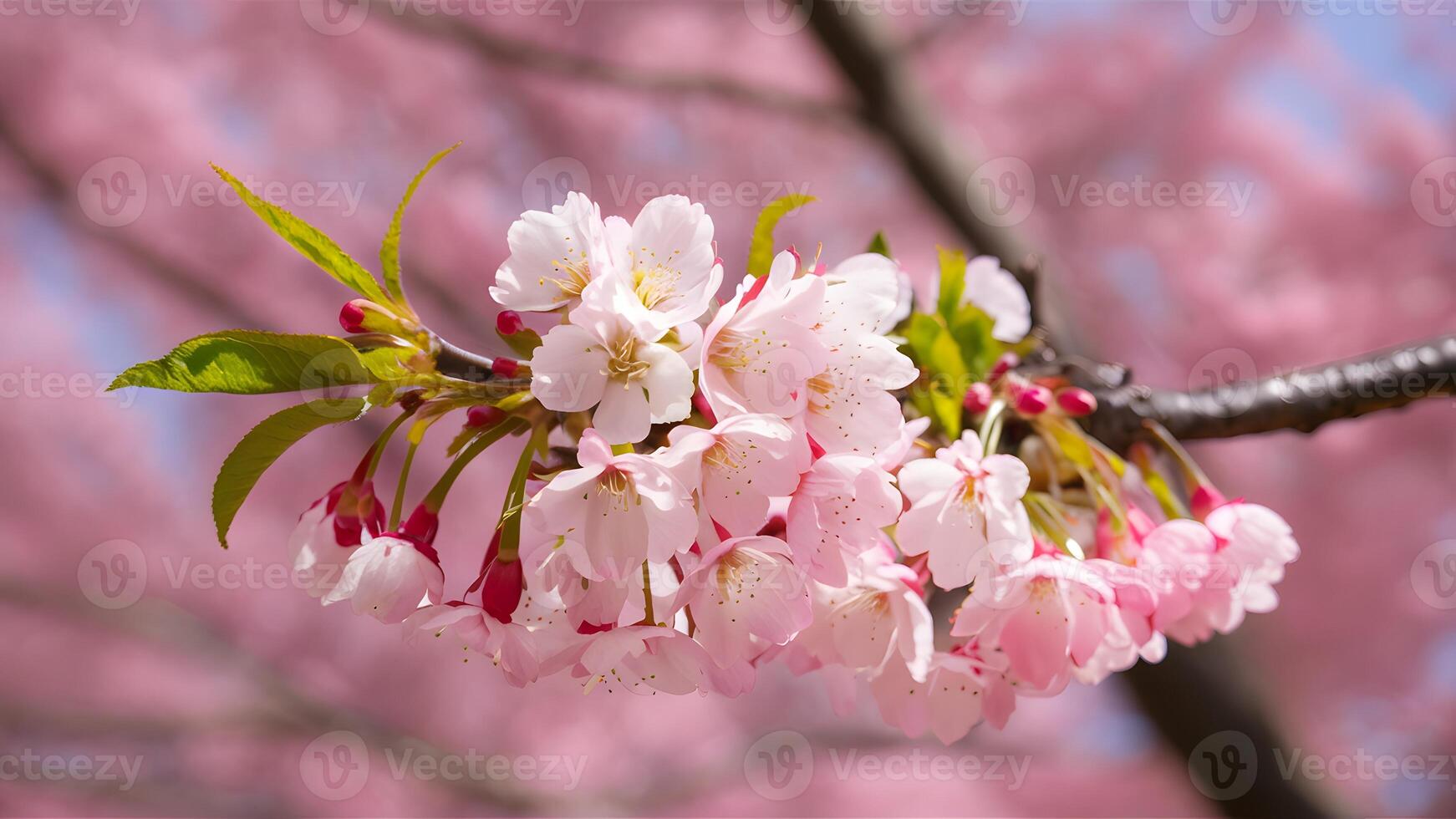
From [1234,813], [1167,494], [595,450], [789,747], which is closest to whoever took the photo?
[595,450]

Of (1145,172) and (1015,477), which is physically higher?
(1145,172)

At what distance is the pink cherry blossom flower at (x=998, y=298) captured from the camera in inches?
34.9

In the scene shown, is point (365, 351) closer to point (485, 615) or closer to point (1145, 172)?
point (485, 615)

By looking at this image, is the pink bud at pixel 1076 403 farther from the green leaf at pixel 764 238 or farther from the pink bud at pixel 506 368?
the pink bud at pixel 506 368

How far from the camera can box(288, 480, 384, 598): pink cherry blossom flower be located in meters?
0.58

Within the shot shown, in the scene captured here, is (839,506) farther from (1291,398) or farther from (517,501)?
(1291,398)

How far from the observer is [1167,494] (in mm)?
759

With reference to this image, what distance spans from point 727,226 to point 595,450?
114 inches

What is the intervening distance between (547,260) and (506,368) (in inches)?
2.9

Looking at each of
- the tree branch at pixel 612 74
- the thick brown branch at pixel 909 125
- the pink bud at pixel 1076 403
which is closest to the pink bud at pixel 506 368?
the pink bud at pixel 1076 403

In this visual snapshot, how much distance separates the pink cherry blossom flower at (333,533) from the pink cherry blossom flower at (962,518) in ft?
1.23

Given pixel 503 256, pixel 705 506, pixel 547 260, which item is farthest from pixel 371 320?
pixel 503 256

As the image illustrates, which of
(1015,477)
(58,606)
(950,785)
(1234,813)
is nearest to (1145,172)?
(1234,813)

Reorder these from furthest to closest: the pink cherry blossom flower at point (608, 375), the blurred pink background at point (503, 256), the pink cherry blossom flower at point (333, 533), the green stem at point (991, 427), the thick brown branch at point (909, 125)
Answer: the blurred pink background at point (503, 256) → the thick brown branch at point (909, 125) → the green stem at point (991, 427) → the pink cherry blossom flower at point (333, 533) → the pink cherry blossom flower at point (608, 375)
